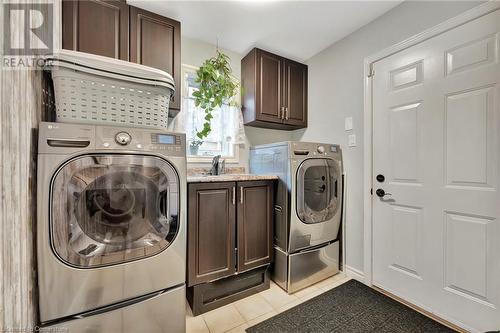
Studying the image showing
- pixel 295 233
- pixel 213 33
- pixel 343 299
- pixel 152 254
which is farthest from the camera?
pixel 213 33

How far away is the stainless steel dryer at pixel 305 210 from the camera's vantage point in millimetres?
1781

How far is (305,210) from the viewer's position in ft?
6.07

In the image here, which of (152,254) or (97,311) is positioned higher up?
(152,254)

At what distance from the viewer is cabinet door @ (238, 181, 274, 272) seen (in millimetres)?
1686

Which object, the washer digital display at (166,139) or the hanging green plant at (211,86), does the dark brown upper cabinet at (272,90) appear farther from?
the washer digital display at (166,139)

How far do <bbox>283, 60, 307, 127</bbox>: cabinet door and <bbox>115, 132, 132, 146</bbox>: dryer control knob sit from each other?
1.74 m

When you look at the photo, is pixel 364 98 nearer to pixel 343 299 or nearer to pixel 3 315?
pixel 343 299

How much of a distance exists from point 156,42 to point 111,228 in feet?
4.93

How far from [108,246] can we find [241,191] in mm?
937

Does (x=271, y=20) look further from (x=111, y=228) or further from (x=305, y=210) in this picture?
(x=111, y=228)

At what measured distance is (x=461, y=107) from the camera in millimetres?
1365

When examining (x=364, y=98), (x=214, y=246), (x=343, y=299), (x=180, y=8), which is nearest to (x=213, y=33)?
(x=180, y=8)

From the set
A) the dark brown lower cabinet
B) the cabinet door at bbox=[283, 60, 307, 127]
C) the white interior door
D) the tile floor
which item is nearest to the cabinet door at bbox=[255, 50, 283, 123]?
the cabinet door at bbox=[283, 60, 307, 127]

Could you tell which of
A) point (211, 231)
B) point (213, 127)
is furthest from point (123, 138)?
point (213, 127)
